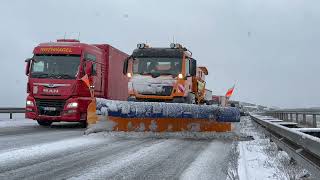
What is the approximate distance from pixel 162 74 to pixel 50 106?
162 inches

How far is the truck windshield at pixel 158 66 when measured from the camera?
13.8 m

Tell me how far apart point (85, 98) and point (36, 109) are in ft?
5.42

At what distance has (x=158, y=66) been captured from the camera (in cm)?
1398

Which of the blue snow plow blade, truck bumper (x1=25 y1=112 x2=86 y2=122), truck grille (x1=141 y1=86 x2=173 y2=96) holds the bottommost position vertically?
truck bumper (x1=25 y1=112 x2=86 y2=122)

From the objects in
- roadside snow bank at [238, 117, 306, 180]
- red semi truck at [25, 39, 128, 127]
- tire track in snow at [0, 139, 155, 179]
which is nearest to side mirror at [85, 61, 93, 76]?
red semi truck at [25, 39, 128, 127]

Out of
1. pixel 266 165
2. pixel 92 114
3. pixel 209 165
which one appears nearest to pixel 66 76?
pixel 92 114

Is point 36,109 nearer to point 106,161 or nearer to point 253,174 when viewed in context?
point 106,161

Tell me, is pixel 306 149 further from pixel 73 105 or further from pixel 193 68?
pixel 73 105

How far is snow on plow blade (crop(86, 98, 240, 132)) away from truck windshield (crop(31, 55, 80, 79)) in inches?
151

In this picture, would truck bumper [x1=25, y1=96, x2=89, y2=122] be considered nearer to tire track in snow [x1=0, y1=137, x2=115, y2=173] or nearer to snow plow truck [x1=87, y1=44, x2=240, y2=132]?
snow plow truck [x1=87, y1=44, x2=240, y2=132]

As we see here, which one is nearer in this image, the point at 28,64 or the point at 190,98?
the point at 190,98

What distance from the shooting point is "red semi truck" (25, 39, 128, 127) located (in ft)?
49.7

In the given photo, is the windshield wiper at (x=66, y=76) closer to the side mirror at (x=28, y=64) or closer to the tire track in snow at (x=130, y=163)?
the side mirror at (x=28, y=64)

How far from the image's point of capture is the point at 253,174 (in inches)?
234
